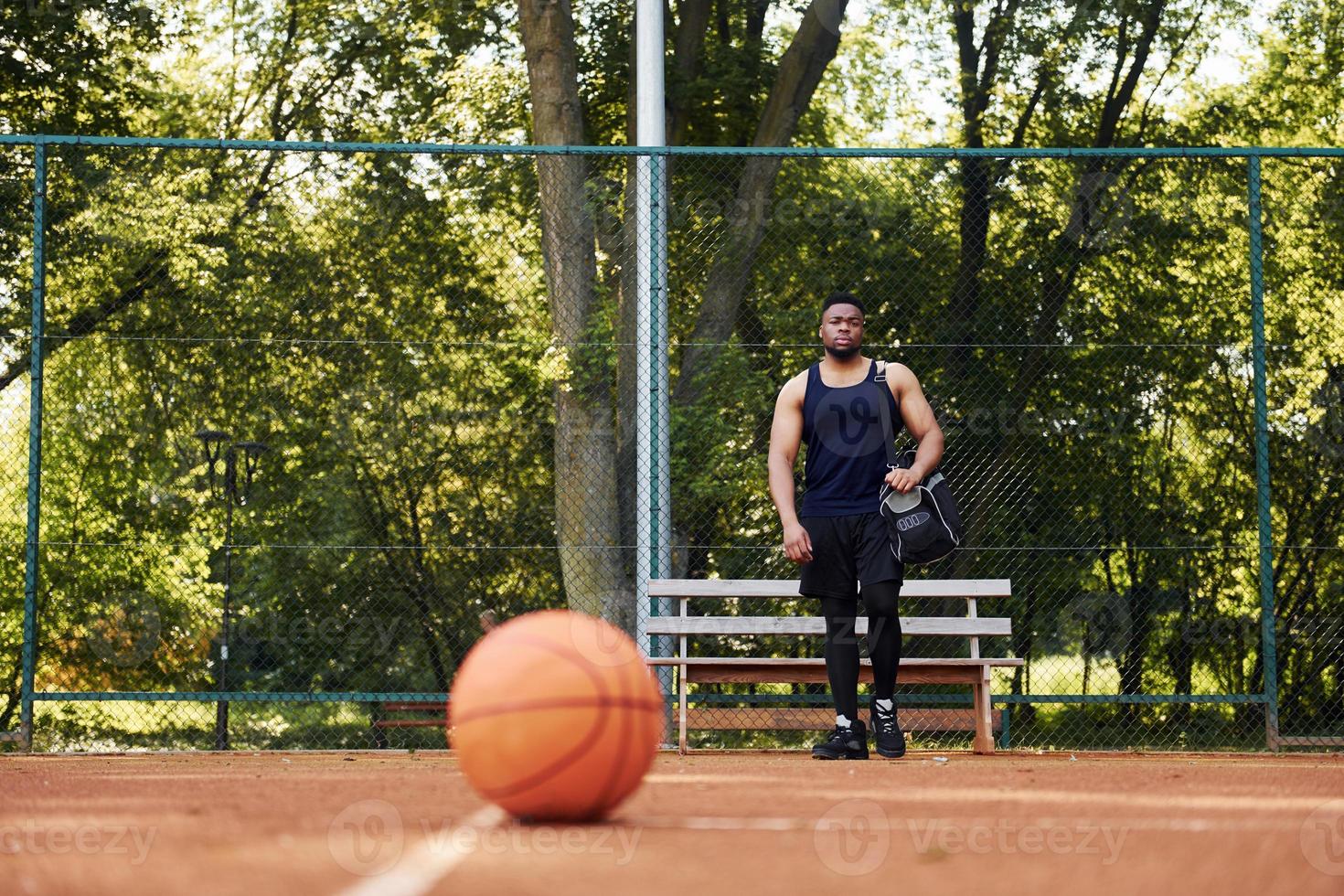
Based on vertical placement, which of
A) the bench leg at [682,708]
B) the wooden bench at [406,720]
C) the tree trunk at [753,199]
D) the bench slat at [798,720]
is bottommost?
the wooden bench at [406,720]

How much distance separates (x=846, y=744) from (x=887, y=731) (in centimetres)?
19

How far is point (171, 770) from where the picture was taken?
260 inches

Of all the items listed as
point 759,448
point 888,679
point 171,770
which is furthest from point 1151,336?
point 171,770

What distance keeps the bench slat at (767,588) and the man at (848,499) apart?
148cm

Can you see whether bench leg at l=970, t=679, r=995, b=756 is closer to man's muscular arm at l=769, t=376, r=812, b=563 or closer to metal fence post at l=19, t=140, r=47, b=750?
man's muscular arm at l=769, t=376, r=812, b=563

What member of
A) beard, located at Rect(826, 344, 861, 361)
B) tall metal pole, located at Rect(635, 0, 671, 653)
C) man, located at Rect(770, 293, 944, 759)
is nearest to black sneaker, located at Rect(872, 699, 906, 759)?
man, located at Rect(770, 293, 944, 759)

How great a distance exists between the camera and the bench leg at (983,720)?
24.9 ft

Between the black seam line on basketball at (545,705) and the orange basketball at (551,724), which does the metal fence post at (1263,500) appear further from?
the black seam line on basketball at (545,705)

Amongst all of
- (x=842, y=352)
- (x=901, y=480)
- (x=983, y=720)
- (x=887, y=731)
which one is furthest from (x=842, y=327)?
(x=983, y=720)

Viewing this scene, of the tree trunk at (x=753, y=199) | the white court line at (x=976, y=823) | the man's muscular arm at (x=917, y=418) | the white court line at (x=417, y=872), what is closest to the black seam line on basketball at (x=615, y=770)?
the white court line at (x=976, y=823)

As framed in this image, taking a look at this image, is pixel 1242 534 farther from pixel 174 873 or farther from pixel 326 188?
pixel 174 873

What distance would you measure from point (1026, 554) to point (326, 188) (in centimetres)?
696

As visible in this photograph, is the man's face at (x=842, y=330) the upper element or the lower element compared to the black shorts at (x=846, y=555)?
upper

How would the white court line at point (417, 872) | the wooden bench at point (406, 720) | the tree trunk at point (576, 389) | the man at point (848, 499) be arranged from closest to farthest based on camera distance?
1. the white court line at point (417, 872)
2. the man at point (848, 499)
3. the tree trunk at point (576, 389)
4. the wooden bench at point (406, 720)
